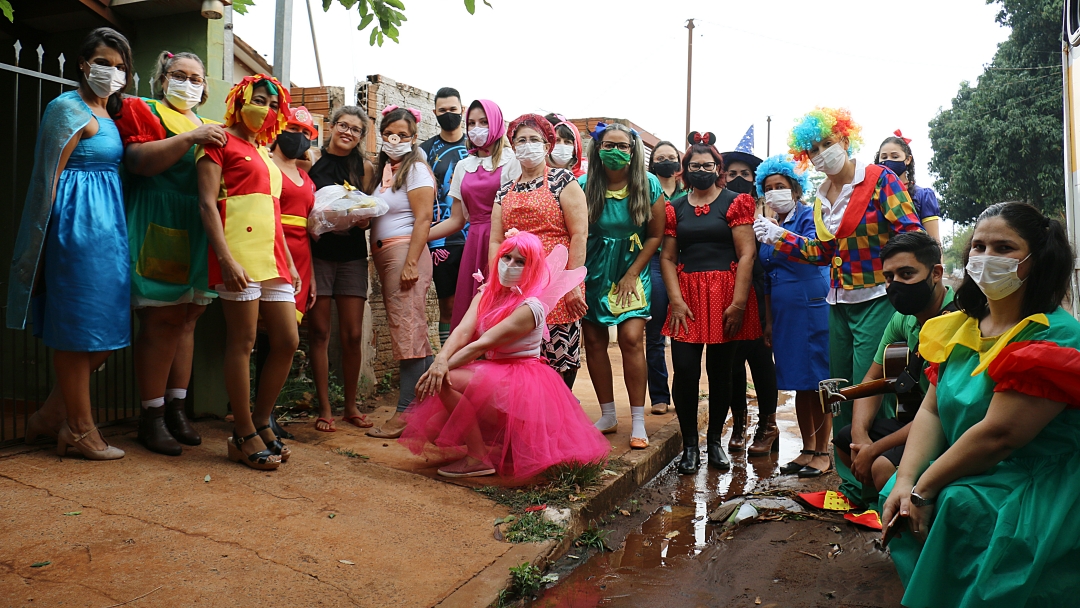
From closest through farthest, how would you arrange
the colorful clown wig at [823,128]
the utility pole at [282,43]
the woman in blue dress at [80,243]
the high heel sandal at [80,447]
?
the woman in blue dress at [80,243] → the high heel sandal at [80,447] → the colorful clown wig at [823,128] → the utility pole at [282,43]

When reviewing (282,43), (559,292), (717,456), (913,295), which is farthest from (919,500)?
(282,43)

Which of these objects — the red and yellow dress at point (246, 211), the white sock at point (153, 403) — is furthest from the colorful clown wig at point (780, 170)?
the white sock at point (153, 403)

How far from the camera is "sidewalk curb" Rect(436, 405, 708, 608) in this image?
9.58 ft

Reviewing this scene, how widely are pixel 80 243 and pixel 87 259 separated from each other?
8 cm

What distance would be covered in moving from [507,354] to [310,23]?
1348 cm

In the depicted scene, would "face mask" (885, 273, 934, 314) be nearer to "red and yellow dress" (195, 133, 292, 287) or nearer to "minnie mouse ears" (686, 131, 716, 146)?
"minnie mouse ears" (686, 131, 716, 146)

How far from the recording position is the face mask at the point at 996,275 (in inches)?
102

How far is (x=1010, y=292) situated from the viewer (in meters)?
2.60

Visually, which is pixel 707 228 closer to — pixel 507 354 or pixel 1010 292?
pixel 507 354

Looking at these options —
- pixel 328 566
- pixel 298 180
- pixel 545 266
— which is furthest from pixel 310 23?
pixel 328 566

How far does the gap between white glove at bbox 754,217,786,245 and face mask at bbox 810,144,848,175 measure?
436mm

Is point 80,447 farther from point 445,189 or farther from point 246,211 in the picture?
point 445,189

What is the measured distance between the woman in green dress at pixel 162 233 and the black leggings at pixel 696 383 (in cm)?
279

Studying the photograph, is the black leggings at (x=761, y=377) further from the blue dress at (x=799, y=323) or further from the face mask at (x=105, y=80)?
the face mask at (x=105, y=80)
